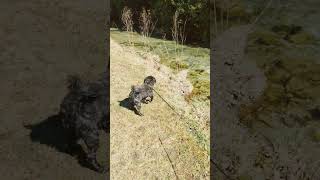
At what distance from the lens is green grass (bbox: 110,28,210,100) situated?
981 centimetres

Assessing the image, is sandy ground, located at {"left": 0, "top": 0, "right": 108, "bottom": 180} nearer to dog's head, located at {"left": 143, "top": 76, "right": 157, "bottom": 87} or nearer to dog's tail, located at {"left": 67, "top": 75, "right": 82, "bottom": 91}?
dog's tail, located at {"left": 67, "top": 75, "right": 82, "bottom": 91}

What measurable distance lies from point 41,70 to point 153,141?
8.84 ft

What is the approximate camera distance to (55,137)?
799 cm

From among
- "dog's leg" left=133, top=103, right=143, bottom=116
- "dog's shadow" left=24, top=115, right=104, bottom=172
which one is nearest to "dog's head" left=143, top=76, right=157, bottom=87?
"dog's leg" left=133, top=103, right=143, bottom=116

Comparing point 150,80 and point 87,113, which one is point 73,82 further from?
point 150,80

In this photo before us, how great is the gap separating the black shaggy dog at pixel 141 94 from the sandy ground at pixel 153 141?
13cm

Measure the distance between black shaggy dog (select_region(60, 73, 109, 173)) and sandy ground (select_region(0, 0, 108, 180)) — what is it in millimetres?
150

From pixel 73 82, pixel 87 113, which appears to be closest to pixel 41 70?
pixel 73 82

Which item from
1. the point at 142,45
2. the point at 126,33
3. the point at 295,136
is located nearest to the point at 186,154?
the point at 295,136

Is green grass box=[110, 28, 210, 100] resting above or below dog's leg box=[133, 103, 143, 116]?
above

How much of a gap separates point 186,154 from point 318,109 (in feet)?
8.35

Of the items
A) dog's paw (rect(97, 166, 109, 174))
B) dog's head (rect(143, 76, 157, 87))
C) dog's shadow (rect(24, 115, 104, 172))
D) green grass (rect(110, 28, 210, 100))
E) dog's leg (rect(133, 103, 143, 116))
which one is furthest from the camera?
green grass (rect(110, 28, 210, 100))

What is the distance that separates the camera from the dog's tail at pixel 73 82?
8800 mm

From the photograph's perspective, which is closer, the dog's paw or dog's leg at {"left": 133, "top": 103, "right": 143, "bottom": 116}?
the dog's paw
